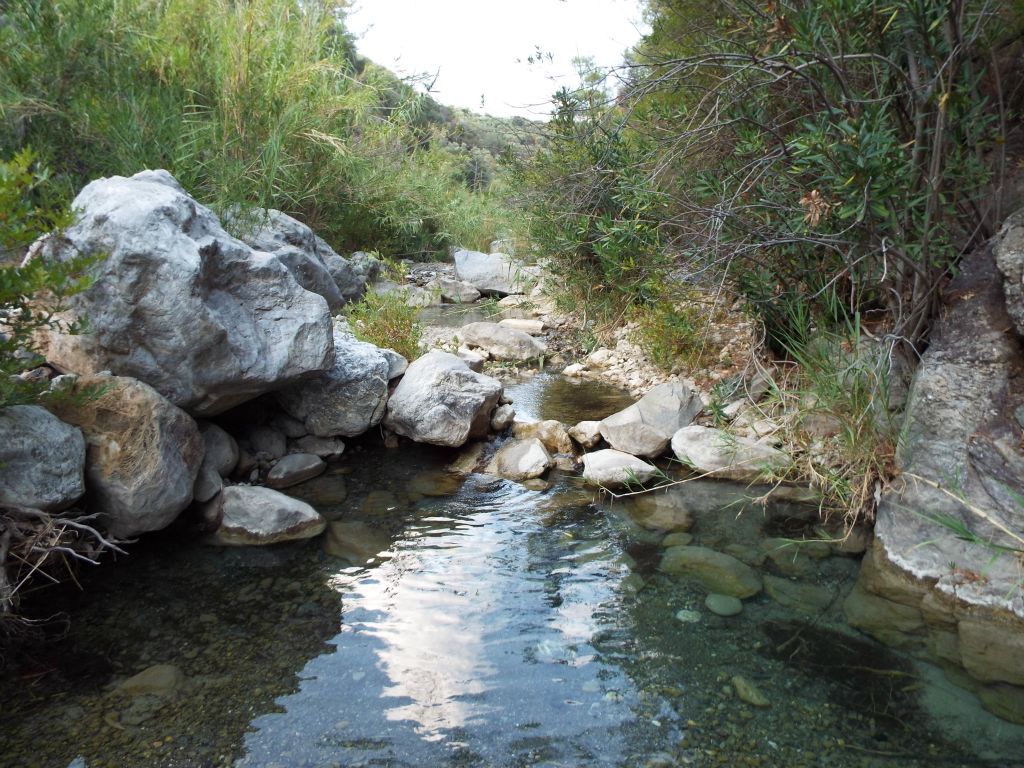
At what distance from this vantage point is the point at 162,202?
3842 mm

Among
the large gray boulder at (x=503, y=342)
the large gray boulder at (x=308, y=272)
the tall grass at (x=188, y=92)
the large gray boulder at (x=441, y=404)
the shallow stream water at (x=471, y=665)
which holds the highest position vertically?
the tall grass at (x=188, y=92)

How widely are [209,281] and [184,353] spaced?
546mm

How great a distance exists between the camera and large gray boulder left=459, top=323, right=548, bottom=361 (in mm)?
7637

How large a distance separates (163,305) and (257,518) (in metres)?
1.18

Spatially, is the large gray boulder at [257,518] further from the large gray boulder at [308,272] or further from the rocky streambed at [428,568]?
the large gray boulder at [308,272]

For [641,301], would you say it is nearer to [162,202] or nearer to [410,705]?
[162,202]

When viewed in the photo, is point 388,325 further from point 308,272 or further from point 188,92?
point 188,92

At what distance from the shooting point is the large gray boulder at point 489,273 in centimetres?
1111

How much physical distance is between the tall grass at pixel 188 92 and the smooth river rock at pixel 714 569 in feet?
13.9

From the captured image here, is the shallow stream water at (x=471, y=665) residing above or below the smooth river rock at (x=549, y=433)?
below

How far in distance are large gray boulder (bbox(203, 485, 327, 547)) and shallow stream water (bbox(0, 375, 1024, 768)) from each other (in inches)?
4.7

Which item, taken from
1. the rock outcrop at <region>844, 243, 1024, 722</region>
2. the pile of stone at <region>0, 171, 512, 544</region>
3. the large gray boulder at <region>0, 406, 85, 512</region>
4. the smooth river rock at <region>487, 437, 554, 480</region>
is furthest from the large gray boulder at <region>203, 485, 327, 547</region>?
the rock outcrop at <region>844, 243, 1024, 722</region>

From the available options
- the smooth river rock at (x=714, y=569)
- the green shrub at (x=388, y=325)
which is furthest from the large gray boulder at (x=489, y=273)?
the smooth river rock at (x=714, y=569)

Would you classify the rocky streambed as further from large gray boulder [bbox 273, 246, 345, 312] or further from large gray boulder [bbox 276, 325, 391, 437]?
large gray boulder [bbox 273, 246, 345, 312]
